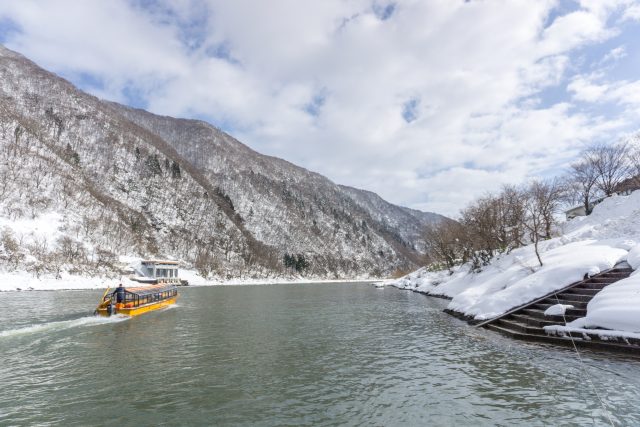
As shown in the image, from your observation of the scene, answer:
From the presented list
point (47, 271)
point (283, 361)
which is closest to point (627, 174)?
point (283, 361)

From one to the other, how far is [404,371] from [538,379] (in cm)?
478

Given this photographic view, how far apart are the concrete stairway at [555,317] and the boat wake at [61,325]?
28.3 m

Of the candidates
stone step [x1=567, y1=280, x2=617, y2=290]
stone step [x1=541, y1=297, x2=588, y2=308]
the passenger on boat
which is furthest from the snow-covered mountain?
stone step [x1=567, y1=280, x2=617, y2=290]

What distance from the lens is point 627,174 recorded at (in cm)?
5616

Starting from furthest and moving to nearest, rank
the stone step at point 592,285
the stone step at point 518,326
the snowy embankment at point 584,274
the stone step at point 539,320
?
the stone step at point 592,285, the stone step at point 518,326, the stone step at point 539,320, the snowy embankment at point 584,274

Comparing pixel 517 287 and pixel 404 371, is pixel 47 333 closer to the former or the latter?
pixel 404 371

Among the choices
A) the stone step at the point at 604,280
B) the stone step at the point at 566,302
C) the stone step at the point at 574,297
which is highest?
the stone step at the point at 604,280

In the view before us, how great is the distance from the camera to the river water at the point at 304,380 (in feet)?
33.0

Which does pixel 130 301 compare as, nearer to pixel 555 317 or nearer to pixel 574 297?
pixel 555 317

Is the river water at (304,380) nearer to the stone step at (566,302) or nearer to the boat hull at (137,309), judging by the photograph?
the stone step at (566,302)

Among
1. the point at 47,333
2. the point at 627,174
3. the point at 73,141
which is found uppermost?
the point at 73,141

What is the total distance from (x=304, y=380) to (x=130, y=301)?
25.1 metres

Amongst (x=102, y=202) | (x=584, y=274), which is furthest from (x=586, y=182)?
(x=102, y=202)

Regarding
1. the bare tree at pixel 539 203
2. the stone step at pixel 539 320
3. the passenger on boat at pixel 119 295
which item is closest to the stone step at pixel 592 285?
the stone step at pixel 539 320
